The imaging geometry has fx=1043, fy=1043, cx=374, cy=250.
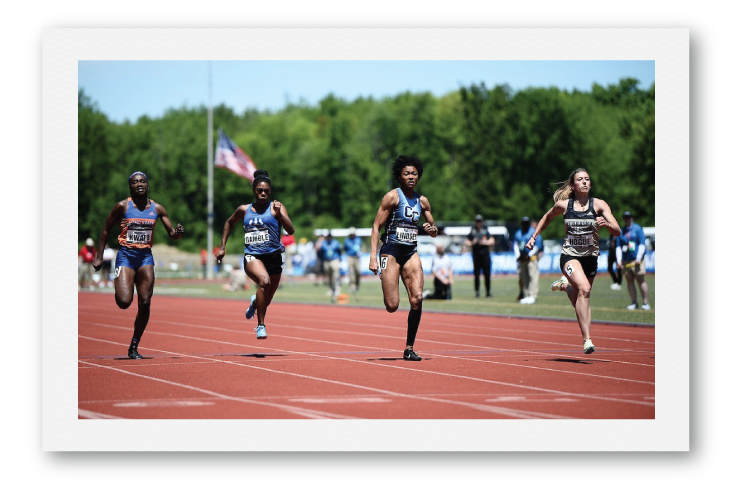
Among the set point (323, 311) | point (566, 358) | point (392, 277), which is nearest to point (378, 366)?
point (392, 277)

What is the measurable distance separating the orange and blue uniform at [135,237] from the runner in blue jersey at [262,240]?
3.83 feet

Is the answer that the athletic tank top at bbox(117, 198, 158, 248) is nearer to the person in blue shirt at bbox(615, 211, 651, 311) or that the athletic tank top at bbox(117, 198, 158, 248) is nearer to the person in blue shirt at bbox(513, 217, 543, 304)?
the person in blue shirt at bbox(615, 211, 651, 311)

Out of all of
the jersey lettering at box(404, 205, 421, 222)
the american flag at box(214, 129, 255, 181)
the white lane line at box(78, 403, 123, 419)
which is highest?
the american flag at box(214, 129, 255, 181)

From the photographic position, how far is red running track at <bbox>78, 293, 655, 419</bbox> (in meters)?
8.97

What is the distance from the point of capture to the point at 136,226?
1284cm

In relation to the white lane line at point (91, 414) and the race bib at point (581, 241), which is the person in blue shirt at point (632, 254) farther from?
the white lane line at point (91, 414)

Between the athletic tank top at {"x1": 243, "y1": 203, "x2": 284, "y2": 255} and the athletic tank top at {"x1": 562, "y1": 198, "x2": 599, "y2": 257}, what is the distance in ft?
12.7

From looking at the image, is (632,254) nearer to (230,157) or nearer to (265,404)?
(265,404)

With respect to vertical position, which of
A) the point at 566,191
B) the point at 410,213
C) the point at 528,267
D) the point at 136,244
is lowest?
the point at 528,267

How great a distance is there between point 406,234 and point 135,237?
3342 millimetres

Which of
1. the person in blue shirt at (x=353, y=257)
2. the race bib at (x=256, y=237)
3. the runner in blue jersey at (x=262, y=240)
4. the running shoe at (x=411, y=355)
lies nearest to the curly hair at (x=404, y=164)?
the runner in blue jersey at (x=262, y=240)

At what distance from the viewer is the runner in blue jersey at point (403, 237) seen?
1261 centimetres

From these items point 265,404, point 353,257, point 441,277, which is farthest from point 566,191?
point 353,257

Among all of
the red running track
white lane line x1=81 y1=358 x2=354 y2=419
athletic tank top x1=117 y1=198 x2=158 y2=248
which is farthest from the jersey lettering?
white lane line x1=81 y1=358 x2=354 y2=419
